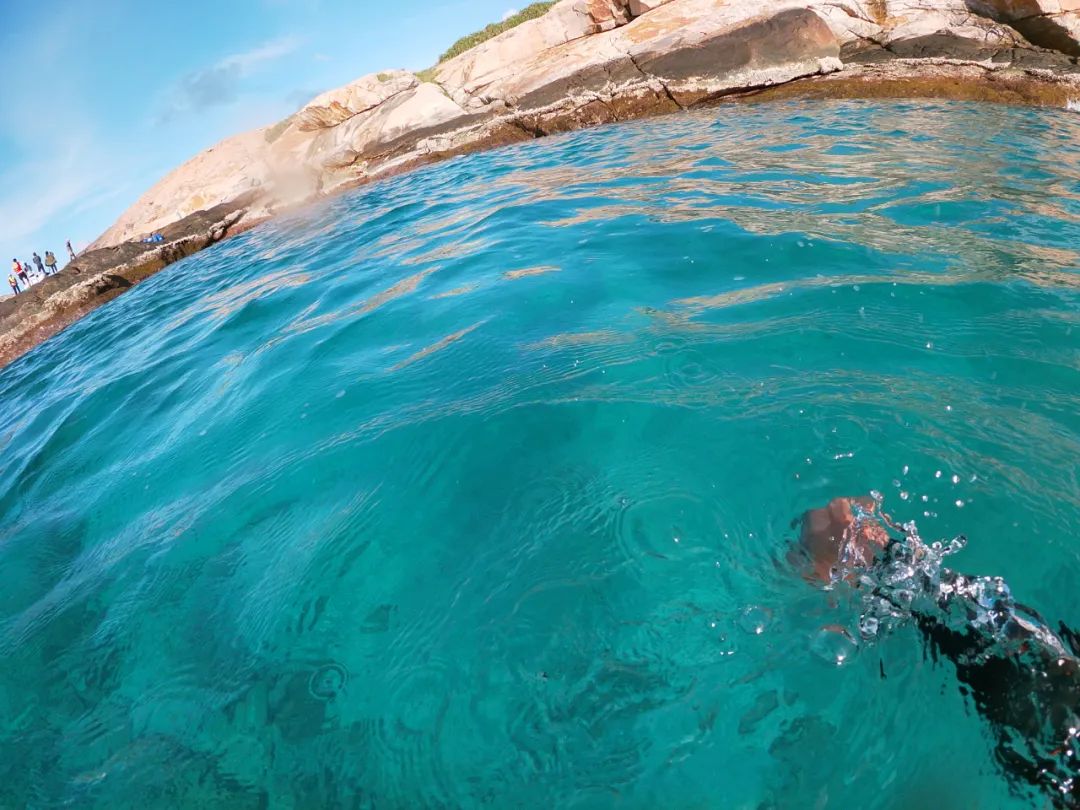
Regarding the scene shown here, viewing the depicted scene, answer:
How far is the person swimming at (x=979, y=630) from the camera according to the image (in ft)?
5.19

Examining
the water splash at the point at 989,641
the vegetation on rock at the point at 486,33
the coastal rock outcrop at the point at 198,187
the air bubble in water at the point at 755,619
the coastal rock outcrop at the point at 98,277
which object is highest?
the vegetation on rock at the point at 486,33

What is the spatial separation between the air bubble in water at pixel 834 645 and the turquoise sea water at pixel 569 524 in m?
0.04

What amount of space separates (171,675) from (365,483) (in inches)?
46.1

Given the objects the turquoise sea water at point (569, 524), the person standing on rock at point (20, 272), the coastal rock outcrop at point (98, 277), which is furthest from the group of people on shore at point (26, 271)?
the turquoise sea water at point (569, 524)

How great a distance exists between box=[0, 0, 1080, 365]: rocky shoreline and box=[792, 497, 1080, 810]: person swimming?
535 inches

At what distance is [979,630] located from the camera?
1.86 metres

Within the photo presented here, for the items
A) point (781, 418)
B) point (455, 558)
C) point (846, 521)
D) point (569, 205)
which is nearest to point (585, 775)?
point (455, 558)

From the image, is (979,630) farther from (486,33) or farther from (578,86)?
(486,33)

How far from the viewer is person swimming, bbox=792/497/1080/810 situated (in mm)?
1581

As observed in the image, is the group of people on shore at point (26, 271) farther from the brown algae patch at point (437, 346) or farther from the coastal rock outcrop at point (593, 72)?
the brown algae patch at point (437, 346)

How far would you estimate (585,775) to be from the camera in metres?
1.78

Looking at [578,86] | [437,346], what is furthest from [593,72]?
[437,346]

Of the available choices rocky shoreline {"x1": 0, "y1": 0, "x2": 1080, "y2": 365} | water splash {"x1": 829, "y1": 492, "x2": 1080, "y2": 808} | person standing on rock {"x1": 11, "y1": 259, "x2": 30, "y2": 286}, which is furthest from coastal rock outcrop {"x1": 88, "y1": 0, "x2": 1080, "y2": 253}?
water splash {"x1": 829, "y1": 492, "x2": 1080, "y2": 808}

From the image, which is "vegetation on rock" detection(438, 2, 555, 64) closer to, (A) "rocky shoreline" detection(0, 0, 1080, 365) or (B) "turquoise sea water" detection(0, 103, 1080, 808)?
(A) "rocky shoreline" detection(0, 0, 1080, 365)
